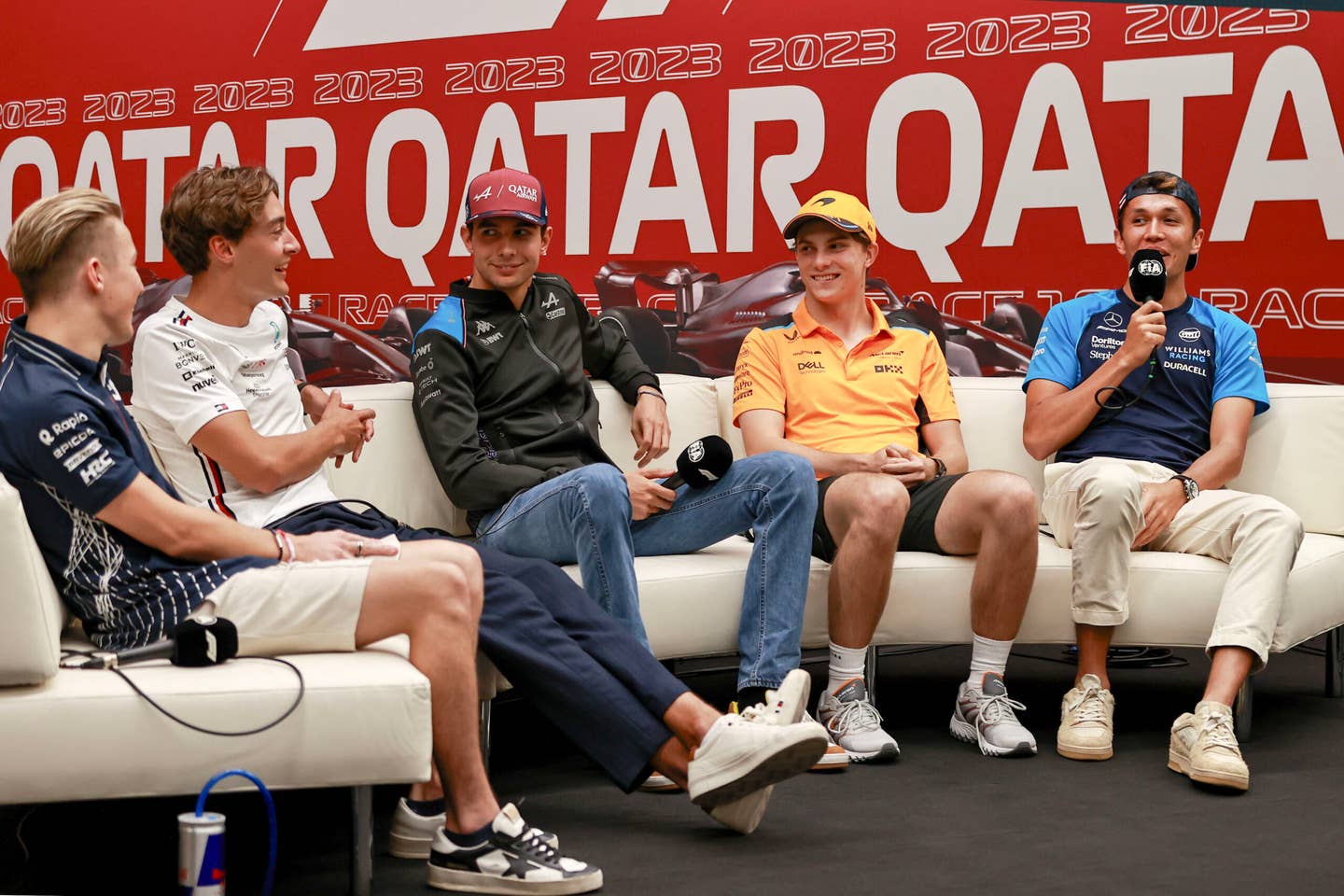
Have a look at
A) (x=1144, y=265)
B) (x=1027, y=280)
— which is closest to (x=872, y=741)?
(x=1144, y=265)

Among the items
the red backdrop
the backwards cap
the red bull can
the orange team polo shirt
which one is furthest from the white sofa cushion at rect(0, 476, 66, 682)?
the red backdrop

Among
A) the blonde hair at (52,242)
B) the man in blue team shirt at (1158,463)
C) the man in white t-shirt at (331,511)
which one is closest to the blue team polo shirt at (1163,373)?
the man in blue team shirt at (1158,463)

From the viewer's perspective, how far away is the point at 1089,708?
9.99 feet

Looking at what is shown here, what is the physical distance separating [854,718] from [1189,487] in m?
0.98

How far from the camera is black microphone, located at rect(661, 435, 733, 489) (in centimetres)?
300

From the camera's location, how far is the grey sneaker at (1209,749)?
274cm

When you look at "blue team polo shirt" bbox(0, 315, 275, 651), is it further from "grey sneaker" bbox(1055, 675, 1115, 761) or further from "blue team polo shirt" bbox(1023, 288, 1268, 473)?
"blue team polo shirt" bbox(1023, 288, 1268, 473)

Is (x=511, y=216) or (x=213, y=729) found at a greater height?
(x=511, y=216)

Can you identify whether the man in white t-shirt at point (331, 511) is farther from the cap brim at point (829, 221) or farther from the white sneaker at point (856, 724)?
the cap brim at point (829, 221)

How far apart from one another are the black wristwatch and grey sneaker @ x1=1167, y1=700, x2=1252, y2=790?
563 millimetres

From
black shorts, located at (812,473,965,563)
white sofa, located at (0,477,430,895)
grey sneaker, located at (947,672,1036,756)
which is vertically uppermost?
black shorts, located at (812,473,965,563)

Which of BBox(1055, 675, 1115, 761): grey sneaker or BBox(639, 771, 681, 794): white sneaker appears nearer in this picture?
BBox(639, 771, 681, 794): white sneaker

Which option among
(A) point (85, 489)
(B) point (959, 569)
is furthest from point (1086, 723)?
(A) point (85, 489)

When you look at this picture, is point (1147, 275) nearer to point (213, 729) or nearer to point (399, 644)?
point (399, 644)
